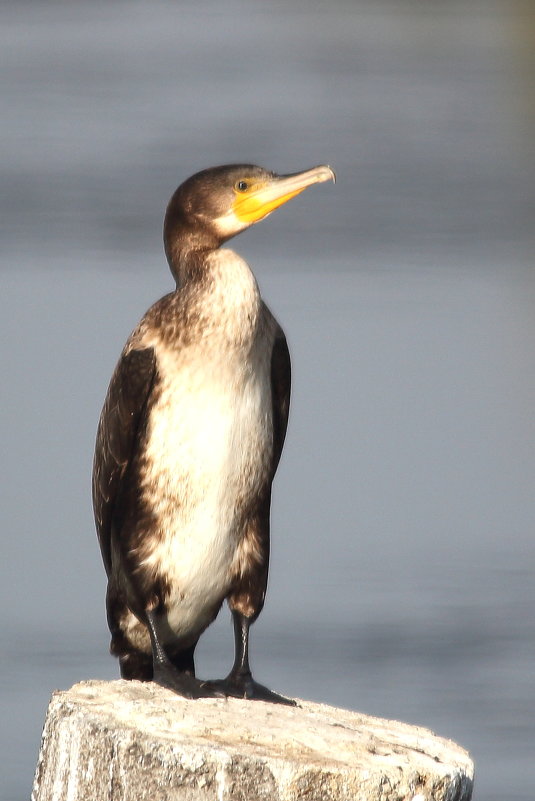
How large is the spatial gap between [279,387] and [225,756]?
→ 1.23 meters

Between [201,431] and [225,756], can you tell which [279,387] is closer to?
[201,431]

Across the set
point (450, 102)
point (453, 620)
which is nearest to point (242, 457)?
point (453, 620)

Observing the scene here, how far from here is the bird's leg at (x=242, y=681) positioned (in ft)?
12.7

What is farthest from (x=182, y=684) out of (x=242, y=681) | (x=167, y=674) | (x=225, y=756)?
(x=225, y=756)

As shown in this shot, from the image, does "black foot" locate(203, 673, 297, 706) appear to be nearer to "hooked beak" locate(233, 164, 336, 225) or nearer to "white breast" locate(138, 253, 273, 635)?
"white breast" locate(138, 253, 273, 635)

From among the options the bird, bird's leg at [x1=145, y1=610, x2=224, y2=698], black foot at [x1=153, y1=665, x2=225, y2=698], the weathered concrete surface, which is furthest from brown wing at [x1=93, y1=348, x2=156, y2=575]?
the weathered concrete surface

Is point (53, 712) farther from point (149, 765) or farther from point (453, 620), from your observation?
point (453, 620)

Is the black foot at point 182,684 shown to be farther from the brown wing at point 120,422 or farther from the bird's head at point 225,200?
the bird's head at point 225,200

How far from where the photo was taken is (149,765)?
3064mm

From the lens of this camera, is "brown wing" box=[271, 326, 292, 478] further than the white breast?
Yes

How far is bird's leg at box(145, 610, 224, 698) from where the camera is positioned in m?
3.67

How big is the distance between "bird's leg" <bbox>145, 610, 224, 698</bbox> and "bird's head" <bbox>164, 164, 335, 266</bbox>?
2.90ft

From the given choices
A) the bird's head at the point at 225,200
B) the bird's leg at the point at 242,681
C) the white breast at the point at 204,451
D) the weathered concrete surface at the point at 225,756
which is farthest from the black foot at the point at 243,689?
the bird's head at the point at 225,200

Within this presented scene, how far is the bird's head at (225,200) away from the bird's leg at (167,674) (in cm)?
88
